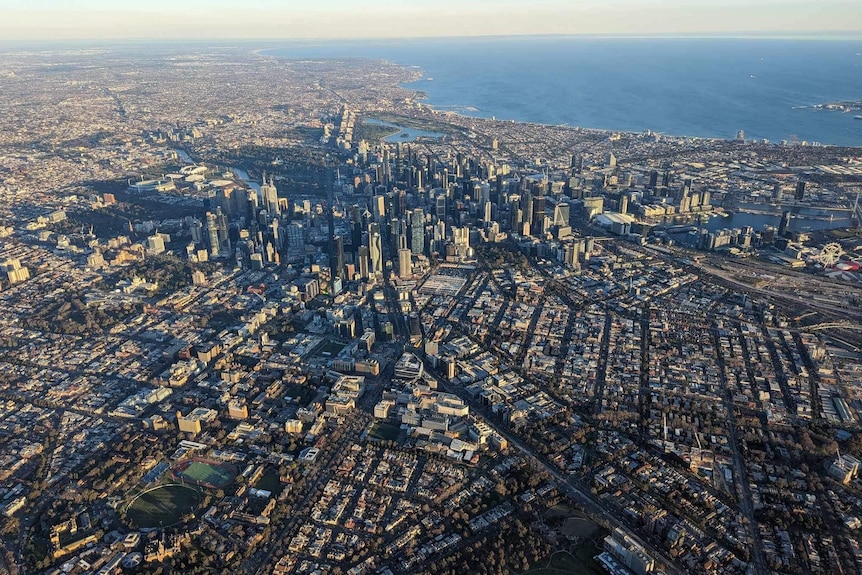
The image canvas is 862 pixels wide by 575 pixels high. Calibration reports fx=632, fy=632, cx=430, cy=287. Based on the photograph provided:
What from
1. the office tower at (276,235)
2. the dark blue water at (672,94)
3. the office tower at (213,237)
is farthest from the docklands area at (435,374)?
the dark blue water at (672,94)

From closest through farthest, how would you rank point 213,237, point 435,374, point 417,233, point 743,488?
point 743,488
point 435,374
point 213,237
point 417,233

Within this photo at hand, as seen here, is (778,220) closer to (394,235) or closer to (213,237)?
(394,235)

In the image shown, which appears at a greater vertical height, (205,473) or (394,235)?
(394,235)

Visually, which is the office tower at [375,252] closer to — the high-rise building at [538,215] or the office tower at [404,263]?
the office tower at [404,263]

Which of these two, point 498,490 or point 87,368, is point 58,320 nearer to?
point 87,368

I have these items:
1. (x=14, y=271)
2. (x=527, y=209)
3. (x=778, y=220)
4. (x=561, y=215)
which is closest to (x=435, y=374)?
(x=527, y=209)

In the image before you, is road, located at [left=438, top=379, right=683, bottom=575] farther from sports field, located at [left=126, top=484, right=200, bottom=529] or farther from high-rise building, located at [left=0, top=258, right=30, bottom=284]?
high-rise building, located at [left=0, top=258, right=30, bottom=284]
